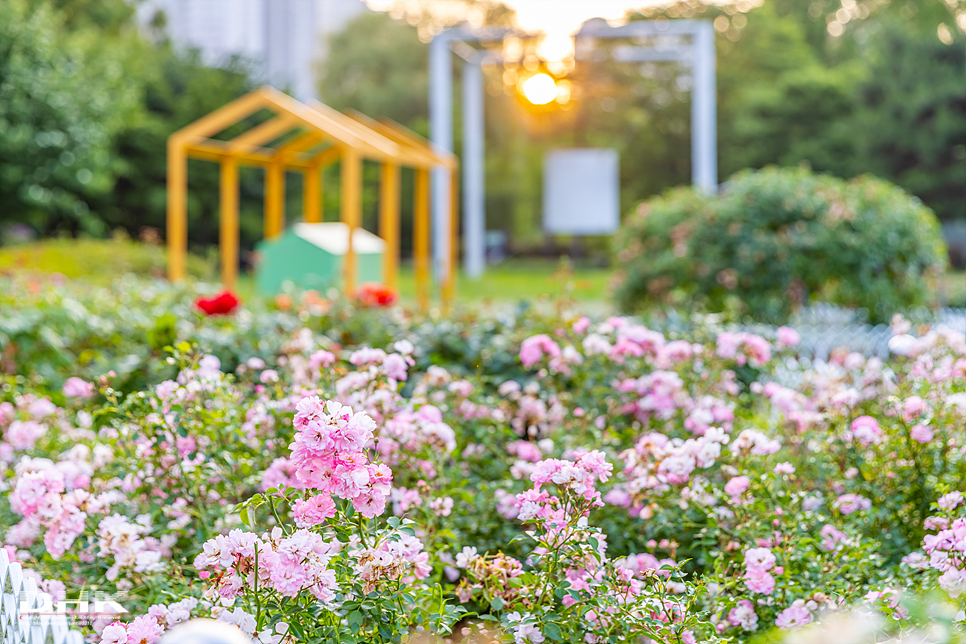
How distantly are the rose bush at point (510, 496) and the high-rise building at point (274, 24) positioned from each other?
80.7ft

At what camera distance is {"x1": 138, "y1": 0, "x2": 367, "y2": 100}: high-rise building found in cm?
2920

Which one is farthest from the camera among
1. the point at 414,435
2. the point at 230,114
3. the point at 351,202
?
the point at 230,114

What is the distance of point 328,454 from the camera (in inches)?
55.3

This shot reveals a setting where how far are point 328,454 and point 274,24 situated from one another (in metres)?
33.0

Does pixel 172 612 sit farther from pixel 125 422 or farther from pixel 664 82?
pixel 664 82

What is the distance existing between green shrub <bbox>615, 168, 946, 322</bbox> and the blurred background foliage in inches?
402

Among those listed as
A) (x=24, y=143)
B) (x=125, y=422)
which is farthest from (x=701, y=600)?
(x=24, y=143)

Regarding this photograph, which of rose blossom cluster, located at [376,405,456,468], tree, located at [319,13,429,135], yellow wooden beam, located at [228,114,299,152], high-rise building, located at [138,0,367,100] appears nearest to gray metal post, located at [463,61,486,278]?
yellow wooden beam, located at [228,114,299,152]

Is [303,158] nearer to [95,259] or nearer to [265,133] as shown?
[265,133]

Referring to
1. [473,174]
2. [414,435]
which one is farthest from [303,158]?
[414,435]

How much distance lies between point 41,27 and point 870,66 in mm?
17812

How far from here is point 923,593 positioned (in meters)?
1.75

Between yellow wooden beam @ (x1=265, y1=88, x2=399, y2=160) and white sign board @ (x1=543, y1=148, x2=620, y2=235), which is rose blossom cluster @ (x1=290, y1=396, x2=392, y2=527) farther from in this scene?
white sign board @ (x1=543, y1=148, x2=620, y2=235)

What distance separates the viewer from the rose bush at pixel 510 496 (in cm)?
151
